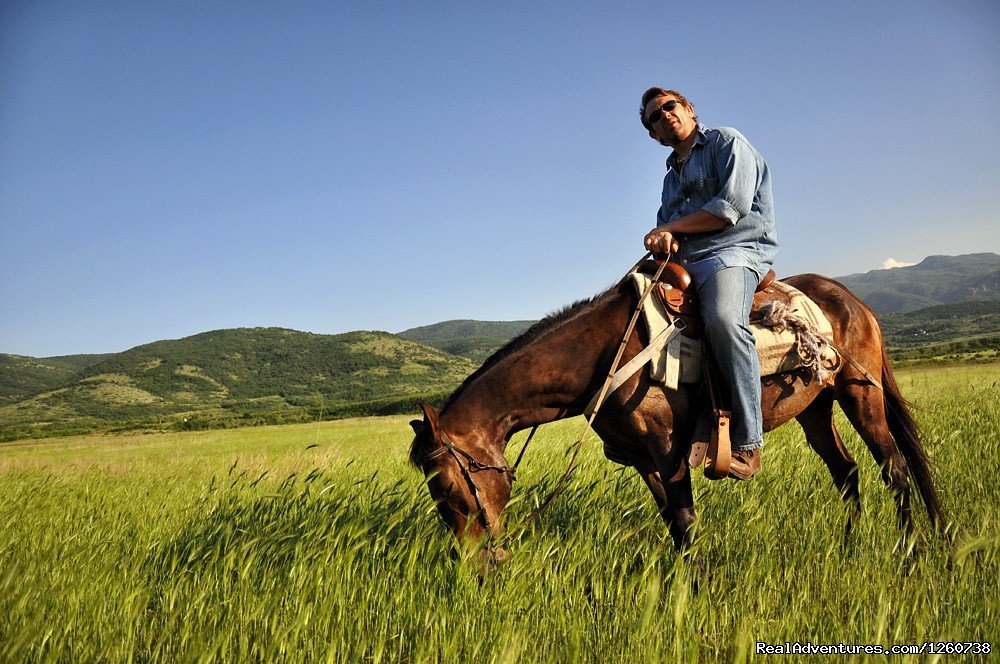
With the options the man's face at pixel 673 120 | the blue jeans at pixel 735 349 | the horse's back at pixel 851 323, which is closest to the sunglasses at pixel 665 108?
the man's face at pixel 673 120

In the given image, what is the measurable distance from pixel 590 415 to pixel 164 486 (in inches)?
272

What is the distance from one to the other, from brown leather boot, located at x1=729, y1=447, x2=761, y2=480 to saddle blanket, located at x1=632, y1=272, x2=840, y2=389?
60 cm

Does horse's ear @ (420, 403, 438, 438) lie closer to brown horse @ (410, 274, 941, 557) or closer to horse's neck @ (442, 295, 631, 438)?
brown horse @ (410, 274, 941, 557)

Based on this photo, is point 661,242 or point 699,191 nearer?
point 661,242

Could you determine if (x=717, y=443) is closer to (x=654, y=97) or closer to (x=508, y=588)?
(x=508, y=588)

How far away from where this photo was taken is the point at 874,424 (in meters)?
4.78

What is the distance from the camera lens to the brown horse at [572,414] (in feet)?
11.3

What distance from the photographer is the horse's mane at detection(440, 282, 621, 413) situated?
151 inches

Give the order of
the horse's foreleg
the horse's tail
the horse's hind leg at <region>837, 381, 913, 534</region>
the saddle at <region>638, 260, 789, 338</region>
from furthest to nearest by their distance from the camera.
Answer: the horse's hind leg at <region>837, 381, 913, 534</region> → the horse's tail → the saddle at <region>638, 260, 789, 338</region> → the horse's foreleg

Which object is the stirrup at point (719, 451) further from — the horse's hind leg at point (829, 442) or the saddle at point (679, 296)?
the horse's hind leg at point (829, 442)

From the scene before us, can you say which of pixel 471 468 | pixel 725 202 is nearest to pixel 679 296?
pixel 725 202

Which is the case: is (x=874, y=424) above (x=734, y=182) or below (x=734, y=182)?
below

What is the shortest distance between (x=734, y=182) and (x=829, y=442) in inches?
106

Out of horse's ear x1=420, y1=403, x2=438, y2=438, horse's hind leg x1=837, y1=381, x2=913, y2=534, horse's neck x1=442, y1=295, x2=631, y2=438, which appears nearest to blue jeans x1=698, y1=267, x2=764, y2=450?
horse's neck x1=442, y1=295, x2=631, y2=438
